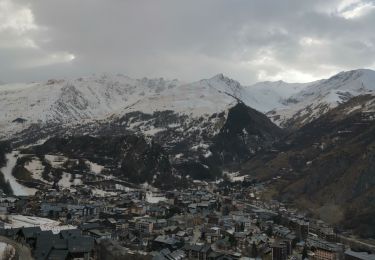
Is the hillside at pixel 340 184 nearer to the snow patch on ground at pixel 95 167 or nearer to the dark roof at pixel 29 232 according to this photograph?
the snow patch on ground at pixel 95 167

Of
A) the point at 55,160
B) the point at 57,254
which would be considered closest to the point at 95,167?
the point at 55,160

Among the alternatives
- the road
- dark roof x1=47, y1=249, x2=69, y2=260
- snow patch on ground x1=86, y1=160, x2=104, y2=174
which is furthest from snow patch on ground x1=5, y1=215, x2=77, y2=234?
snow patch on ground x1=86, y1=160, x2=104, y2=174

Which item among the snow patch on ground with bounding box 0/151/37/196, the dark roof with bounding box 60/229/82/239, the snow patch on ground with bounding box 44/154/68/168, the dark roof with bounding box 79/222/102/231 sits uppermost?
the snow patch on ground with bounding box 44/154/68/168

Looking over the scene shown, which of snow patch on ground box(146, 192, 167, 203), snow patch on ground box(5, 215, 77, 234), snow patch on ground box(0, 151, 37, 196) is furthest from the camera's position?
snow patch on ground box(0, 151, 37, 196)

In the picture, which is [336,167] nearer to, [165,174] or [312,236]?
[165,174]

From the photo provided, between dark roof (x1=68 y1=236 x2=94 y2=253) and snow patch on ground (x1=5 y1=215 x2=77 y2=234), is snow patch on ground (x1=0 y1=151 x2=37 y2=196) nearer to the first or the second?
snow patch on ground (x1=5 y1=215 x2=77 y2=234)

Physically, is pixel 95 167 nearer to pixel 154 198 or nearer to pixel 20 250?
pixel 154 198

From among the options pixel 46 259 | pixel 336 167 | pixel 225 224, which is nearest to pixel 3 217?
pixel 46 259

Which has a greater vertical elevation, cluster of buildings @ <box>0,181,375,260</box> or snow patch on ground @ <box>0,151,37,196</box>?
snow patch on ground @ <box>0,151,37,196</box>
